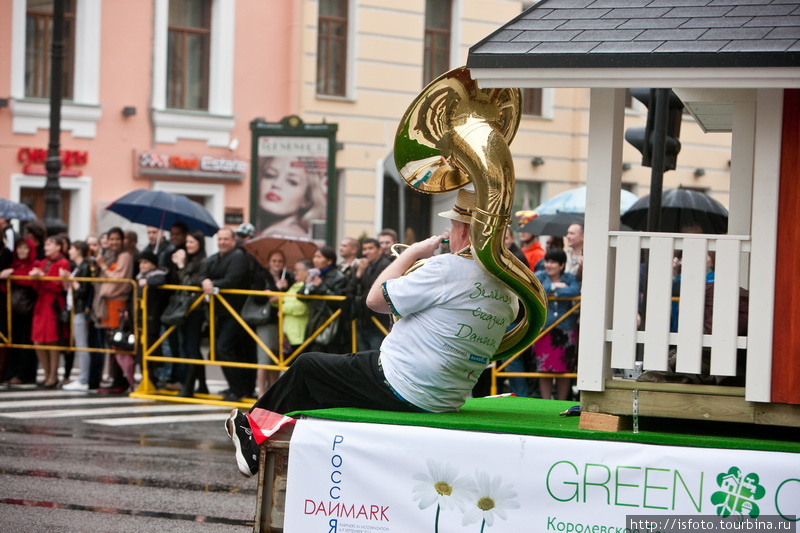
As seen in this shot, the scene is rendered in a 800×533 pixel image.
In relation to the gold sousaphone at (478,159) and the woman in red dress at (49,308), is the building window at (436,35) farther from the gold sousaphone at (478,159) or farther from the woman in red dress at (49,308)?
the gold sousaphone at (478,159)

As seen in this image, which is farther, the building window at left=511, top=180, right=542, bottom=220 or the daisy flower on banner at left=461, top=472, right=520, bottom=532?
the building window at left=511, top=180, right=542, bottom=220

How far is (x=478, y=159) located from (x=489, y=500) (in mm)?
1757

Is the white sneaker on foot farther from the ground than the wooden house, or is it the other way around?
the wooden house

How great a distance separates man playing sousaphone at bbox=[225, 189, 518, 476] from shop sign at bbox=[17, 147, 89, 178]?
16.7 metres

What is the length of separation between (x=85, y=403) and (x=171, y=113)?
1118cm

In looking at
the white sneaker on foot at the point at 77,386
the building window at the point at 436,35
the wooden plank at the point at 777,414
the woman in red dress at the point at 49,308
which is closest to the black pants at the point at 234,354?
the white sneaker on foot at the point at 77,386

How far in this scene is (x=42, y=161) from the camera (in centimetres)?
2277

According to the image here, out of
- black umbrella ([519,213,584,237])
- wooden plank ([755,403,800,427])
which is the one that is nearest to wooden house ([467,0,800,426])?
wooden plank ([755,403,800,427])

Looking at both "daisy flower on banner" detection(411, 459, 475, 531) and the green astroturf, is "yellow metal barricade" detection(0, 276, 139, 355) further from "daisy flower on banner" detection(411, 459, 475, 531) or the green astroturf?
"daisy flower on banner" detection(411, 459, 475, 531)

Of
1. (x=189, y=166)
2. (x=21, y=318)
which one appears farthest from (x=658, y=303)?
(x=189, y=166)

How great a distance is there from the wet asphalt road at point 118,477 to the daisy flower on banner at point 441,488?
198 centimetres

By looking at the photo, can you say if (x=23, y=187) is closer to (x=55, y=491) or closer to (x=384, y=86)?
(x=384, y=86)

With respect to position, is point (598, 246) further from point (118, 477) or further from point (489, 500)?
point (118, 477)

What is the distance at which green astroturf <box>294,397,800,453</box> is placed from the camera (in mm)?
6000
